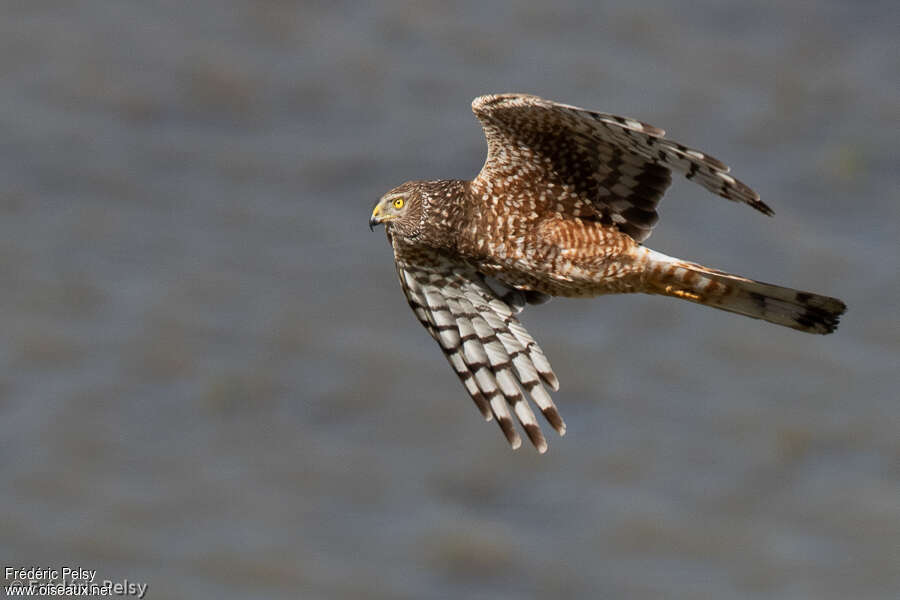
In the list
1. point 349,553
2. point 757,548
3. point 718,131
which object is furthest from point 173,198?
A: point 757,548

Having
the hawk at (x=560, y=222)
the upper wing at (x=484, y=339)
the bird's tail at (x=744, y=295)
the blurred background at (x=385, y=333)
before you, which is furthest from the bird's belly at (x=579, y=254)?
the blurred background at (x=385, y=333)

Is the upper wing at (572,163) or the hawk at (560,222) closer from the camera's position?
→ the upper wing at (572,163)

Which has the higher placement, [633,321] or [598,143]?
[633,321]

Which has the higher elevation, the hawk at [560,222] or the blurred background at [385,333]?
the blurred background at [385,333]

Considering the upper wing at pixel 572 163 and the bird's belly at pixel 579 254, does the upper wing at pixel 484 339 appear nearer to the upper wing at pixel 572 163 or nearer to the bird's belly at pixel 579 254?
the bird's belly at pixel 579 254

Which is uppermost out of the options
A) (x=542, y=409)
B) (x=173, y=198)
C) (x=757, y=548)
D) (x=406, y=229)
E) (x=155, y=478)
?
(x=173, y=198)

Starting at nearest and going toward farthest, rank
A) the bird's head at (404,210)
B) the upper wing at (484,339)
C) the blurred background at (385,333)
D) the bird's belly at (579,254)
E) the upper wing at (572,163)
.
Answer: the upper wing at (572,163) → the bird's belly at (579,254) → the bird's head at (404,210) → the upper wing at (484,339) → the blurred background at (385,333)

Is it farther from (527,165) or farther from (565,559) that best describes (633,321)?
(527,165)

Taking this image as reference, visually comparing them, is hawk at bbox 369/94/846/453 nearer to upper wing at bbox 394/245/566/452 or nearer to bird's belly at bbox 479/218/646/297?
bird's belly at bbox 479/218/646/297
